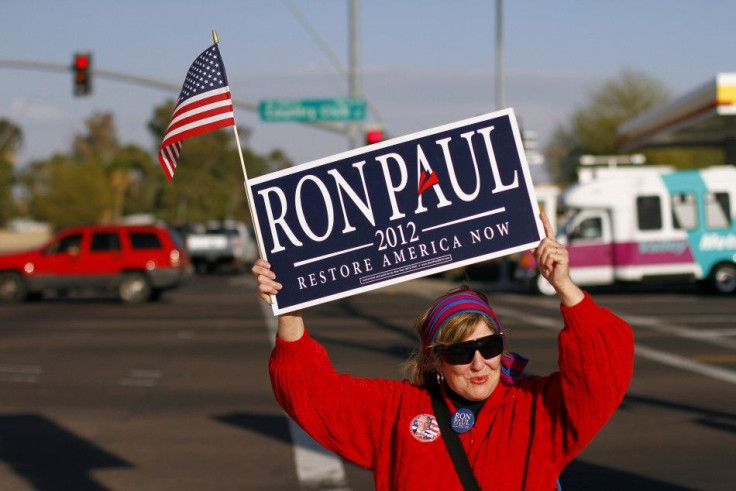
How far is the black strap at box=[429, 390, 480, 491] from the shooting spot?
3.03 m

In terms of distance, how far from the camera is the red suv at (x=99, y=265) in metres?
25.9

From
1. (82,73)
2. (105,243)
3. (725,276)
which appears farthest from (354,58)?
(725,276)

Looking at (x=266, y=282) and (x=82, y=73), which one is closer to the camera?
(x=266, y=282)

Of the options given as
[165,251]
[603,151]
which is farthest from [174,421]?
[603,151]

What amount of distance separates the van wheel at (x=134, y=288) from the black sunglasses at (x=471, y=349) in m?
23.3

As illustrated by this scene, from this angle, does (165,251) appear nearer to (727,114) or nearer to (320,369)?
(727,114)

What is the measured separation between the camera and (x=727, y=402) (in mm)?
10500

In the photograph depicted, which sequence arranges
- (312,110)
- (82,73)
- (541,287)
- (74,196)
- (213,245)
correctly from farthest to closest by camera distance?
(74,196) < (213,245) < (312,110) < (82,73) < (541,287)

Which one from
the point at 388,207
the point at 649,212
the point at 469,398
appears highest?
the point at 388,207

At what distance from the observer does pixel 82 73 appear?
29.2 meters

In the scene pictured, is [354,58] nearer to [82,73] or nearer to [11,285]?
[82,73]

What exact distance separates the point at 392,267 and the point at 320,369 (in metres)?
0.44

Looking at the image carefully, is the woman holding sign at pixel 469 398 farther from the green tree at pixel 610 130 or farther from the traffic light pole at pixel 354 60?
the green tree at pixel 610 130

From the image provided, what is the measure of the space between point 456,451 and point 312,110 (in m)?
27.6
